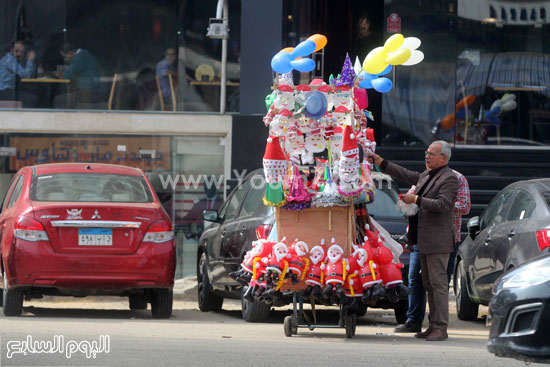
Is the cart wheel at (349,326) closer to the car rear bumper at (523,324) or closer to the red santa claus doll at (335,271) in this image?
the red santa claus doll at (335,271)

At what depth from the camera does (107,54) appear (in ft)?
64.0

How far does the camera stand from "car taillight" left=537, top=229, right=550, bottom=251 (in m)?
10.1

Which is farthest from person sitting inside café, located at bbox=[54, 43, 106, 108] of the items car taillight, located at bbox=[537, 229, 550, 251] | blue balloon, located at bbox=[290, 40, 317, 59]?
car taillight, located at bbox=[537, 229, 550, 251]

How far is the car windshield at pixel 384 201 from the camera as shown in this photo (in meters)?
12.4

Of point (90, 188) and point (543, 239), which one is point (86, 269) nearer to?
point (90, 188)

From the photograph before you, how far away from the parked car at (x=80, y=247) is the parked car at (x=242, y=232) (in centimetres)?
83

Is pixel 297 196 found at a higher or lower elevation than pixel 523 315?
higher

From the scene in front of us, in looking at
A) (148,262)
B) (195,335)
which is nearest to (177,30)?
(148,262)

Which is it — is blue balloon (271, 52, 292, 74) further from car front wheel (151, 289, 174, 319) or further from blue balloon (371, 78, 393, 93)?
car front wheel (151, 289, 174, 319)

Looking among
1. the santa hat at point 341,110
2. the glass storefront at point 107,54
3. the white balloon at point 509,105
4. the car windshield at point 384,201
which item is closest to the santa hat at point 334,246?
the santa hat at point 341,110

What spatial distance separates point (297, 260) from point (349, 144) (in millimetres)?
1166

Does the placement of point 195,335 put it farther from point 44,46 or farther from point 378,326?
point 44,46

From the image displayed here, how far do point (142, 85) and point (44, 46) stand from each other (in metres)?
1.92

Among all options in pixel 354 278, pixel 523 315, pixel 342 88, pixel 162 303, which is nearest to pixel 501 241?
pixel 354 278
